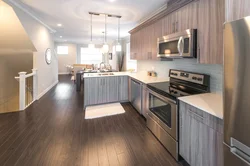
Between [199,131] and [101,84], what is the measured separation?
3.02 metres

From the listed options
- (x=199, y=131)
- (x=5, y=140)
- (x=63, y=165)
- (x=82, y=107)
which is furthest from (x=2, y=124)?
(x=199, y=131)

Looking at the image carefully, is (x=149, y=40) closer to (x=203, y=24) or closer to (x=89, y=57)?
(x=203, y=24)

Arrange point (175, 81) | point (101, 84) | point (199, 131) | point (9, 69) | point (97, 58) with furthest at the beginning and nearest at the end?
1. point (97, 58)
2. point (9, 69)
3. point (101, 84)
4. point (175, 81)
5. point (199, 131)

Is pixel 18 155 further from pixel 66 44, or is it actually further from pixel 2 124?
pixel 66 44

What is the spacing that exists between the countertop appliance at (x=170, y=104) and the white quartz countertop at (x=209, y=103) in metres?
0.19

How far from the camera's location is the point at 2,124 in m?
3.06

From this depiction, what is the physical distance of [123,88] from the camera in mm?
4496

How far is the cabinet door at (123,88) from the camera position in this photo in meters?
4.44

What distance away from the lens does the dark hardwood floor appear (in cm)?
201

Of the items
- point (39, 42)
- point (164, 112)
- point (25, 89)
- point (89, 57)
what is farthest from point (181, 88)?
point (89, 57)

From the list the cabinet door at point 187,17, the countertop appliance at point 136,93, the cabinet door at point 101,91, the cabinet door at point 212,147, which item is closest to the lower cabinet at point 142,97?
the countertop appliance at point 136,93

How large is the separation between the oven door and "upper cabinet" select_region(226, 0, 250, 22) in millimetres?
1172

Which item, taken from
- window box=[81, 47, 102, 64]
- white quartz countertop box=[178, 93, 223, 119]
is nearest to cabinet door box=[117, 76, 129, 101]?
white quartz countertop box=[178, 93, 223, 119]

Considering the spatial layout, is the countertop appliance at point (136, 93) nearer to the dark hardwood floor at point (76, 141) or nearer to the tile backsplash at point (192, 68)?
the dark hardwood floor at point (76, 141)
